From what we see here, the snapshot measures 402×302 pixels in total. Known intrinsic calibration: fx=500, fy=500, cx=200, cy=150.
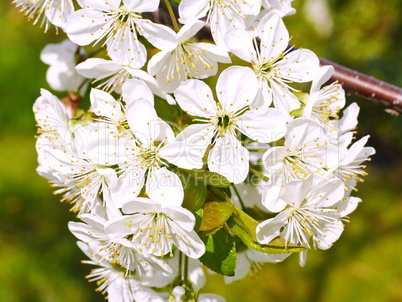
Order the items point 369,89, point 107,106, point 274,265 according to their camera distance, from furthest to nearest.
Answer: point 274,265, point 369,89, point 107,106

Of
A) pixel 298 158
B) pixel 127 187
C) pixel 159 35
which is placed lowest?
pixel 298 158

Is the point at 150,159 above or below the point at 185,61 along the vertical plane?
below

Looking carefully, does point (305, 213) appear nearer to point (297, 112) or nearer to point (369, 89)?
point (297, 112)

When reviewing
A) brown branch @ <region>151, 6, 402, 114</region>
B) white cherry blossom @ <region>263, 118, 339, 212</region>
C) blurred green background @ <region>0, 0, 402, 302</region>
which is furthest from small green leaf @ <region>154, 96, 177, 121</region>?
blurred green background @ <region>0, 0, 402, 302</region>

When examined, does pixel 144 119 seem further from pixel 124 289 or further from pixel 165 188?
pixel 124 289

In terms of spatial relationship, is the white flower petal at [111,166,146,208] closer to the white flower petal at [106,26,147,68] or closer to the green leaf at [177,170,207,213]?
the green leaf at [177,170,207,213]

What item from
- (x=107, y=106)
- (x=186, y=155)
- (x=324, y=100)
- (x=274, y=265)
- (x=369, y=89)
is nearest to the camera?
(x=186, y=155)

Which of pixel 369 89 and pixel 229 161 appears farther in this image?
pixel 369 89

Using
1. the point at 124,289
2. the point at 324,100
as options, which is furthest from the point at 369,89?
A: the point at 124,289
